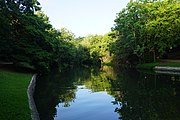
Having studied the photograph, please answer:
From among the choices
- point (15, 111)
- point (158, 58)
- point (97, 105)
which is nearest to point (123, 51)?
point (158, 58)

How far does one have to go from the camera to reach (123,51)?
66.3 m

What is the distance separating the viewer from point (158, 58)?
62.6 meters

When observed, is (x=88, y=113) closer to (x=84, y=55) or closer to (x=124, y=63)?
(x=124, y=63)

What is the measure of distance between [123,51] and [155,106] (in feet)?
171

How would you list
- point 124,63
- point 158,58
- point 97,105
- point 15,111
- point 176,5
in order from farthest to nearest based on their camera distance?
1. point 124,63
2. point 158,58
3. point 176,5
4. point 97,105
5. point 15,111

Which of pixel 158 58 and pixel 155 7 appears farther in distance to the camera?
pixel 158 58

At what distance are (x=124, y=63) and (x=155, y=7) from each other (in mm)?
29219

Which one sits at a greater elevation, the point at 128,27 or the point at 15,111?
the point at 128,27

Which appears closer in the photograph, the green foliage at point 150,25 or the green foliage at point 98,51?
the green foliage at point 150,25

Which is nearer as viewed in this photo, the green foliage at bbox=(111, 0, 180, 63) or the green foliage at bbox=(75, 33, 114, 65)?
the green foliage at bbox=(111, 0, 180, 63)

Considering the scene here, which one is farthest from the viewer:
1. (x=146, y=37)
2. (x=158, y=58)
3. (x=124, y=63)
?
(x=124, y=63)

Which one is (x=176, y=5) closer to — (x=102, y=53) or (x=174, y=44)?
(x=174, y=44)

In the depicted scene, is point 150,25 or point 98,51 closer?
point 150,25

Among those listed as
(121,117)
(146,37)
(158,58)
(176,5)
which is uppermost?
(176,5)
